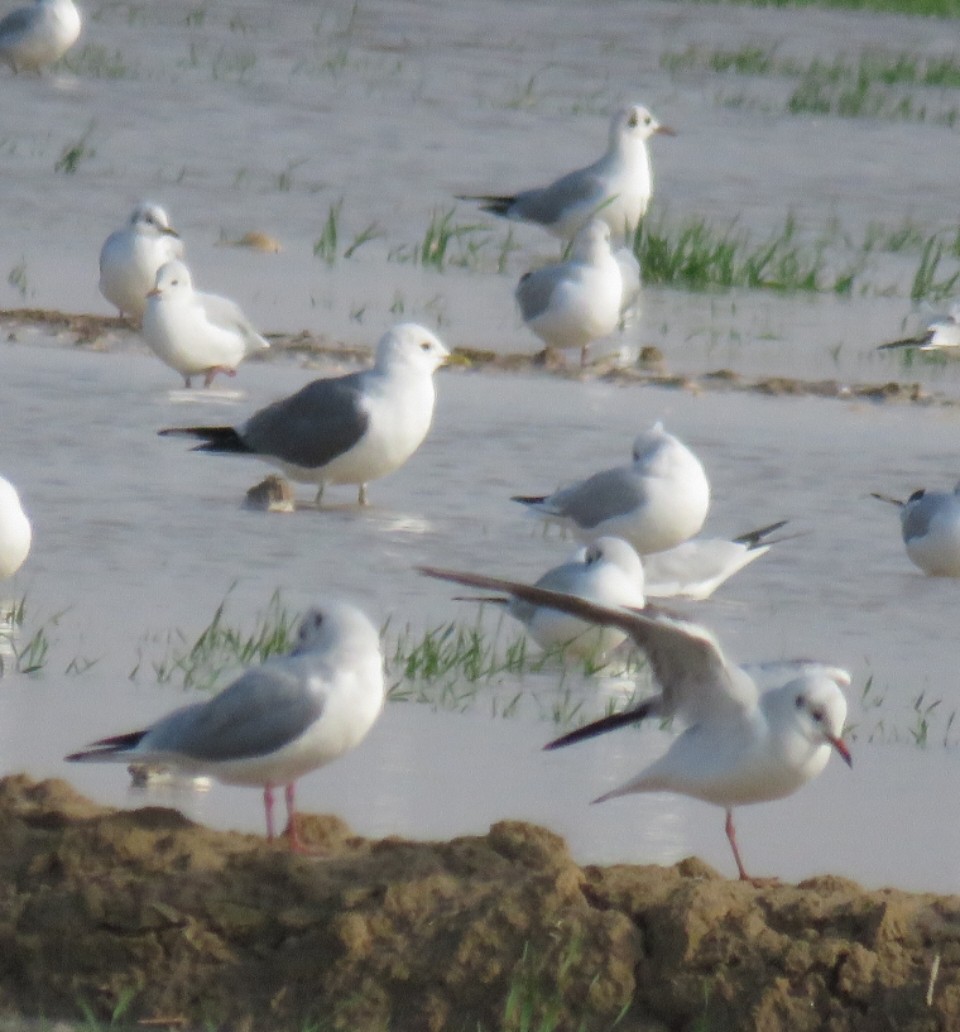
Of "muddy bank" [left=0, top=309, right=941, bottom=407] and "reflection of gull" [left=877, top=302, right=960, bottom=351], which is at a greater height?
"reflection of gull" [left=877, top=302, right=960, bottom=351]

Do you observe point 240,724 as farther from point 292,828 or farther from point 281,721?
point 292,828

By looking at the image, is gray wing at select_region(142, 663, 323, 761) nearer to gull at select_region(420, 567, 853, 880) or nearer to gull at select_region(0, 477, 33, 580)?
gull at select_region(420, 567, 853, 880)

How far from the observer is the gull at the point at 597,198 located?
50.2 ft

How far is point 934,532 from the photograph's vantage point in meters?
8.08

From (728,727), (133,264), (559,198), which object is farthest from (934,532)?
(559,198)

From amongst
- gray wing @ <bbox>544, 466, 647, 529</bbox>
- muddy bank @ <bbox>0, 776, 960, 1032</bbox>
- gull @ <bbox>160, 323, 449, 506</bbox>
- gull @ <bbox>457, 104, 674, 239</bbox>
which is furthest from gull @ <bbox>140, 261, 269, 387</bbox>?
muddy bank @ <bbox>0, 776, 960, 1032</bbox>

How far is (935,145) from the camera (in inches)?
795

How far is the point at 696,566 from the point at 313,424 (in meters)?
1.83

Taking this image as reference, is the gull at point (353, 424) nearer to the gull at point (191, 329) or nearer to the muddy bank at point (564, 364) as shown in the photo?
the gull at point (191, 329)

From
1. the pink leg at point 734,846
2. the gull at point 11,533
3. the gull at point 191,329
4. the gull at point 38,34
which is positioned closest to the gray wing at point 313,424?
the gull at point 191,329

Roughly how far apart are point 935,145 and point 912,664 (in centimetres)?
1389

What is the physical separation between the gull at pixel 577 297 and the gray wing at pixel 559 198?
3.26 metres

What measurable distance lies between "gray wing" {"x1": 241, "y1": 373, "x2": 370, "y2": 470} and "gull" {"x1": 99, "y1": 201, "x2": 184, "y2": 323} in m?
2.48

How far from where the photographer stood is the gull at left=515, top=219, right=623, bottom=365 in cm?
1138
